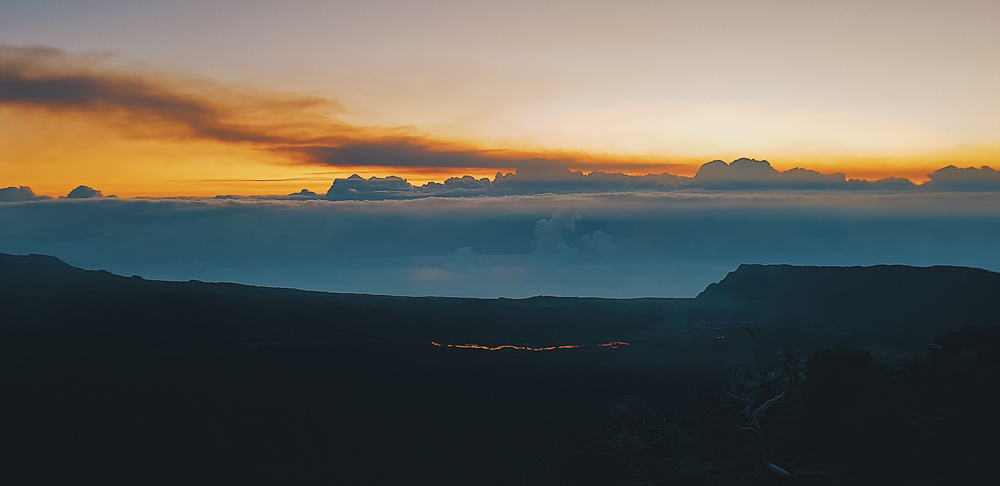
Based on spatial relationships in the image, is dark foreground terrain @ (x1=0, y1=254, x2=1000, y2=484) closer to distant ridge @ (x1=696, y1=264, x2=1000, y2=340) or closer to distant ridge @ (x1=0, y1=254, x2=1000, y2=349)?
distant ridge @ (x1=0, y1=254, x2=1000, y2=349)

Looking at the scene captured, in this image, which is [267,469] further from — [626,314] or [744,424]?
[626,314]

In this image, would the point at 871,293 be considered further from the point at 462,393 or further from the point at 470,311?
the point at 462,393

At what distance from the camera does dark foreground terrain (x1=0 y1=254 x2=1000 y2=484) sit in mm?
31688

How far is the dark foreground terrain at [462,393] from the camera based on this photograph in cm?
3169

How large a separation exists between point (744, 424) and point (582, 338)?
238 ft

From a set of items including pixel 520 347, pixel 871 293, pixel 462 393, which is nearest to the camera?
pixel 462 393

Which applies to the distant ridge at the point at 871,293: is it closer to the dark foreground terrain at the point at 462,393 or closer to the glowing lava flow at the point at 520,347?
the dark foreground terrain at the point at 462,393

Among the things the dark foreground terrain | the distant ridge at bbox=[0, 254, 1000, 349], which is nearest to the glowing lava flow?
the dark foreground terrain

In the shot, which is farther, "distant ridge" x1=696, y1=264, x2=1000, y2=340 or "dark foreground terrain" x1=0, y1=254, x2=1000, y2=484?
"distant ridge" x1=696, y1=264, x2=1000, y2=340

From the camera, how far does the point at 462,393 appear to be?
59.9 m

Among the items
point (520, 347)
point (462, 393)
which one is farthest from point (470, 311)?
point (462, 393)

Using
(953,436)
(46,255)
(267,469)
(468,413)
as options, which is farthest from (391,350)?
(46,255)

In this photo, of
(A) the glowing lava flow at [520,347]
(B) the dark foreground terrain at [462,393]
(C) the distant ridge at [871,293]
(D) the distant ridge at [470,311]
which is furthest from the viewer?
(C) the distant ridge at [871,293]

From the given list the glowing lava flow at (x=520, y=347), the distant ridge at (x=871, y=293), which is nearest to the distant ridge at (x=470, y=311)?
the distant ridge at (x=871, y=293)
